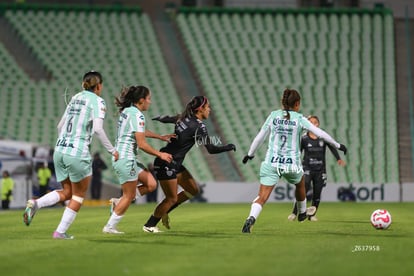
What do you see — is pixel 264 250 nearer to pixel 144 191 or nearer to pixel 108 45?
pixel 144 191

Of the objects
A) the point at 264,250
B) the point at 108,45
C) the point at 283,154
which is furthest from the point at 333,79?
the point at 264,250

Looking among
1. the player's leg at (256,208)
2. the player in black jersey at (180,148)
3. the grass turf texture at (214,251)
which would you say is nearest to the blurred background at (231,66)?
the player in black jersey at (180,148)

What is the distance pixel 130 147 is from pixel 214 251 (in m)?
3.01

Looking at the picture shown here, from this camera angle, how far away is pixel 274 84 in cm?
3859

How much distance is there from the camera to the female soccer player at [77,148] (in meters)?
12.0

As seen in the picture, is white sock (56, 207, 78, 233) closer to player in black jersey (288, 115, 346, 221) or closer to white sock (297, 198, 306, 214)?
white sock (297, 198, 306, 214)

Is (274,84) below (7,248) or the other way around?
the other way around

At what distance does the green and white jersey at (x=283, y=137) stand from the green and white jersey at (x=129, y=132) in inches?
81.3

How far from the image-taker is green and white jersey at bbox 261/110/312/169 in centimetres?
1362

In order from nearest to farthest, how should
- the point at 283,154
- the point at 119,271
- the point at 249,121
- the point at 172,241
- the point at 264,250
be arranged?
1. the point at 119,271
2. the point at 264,250
3. the point at 172,241
4. the point at 283,154
5. the point at 249,121

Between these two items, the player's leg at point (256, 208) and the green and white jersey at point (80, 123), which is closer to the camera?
the green and white jersey at point (80, 123)

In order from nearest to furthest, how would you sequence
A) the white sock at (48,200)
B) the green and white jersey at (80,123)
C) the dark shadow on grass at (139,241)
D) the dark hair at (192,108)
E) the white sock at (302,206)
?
the dark shadow on grass at (139,241) → the green and white jersey at (80,123) → the white sock at (48,200) → the dark hair at (192,108) → the white sock at (302,206)

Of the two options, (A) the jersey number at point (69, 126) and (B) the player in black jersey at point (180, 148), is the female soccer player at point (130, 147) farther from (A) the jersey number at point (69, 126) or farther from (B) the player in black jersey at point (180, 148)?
(A) the jersey number at point (69, 126)

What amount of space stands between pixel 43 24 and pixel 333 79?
46.4 ft
